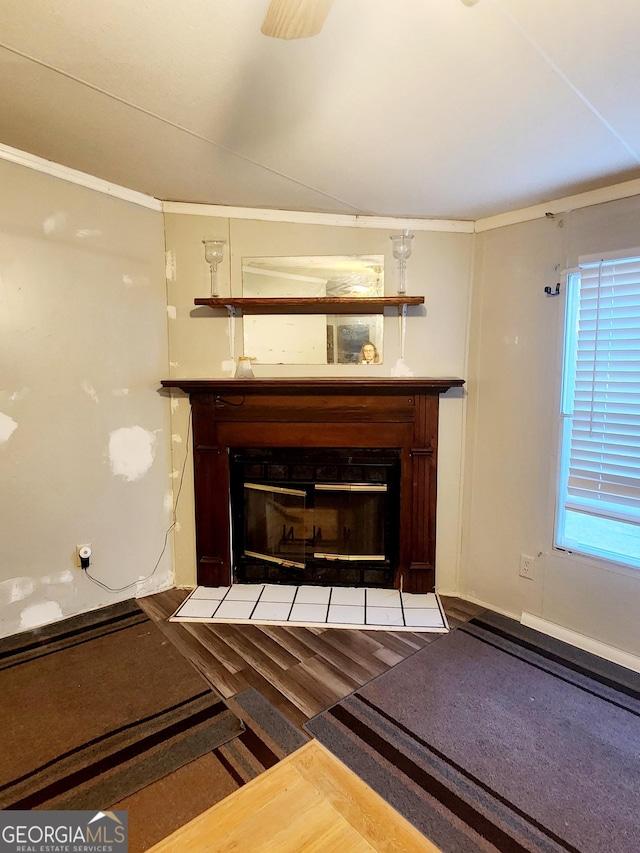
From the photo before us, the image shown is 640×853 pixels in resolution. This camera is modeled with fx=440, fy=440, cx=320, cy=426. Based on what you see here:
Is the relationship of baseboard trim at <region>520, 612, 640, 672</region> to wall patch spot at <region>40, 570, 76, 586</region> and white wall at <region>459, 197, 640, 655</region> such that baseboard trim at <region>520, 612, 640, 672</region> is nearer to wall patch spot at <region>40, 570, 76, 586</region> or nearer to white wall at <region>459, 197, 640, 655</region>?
white wall at <region>459, 197, 640, 655</region>

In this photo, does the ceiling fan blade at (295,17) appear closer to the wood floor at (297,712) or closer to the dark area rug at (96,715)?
the wood floor at (297,712)

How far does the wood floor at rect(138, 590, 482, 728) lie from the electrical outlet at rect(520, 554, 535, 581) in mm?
400

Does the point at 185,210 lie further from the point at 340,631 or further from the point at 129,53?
the point at 340,631

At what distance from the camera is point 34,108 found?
66.2 inches

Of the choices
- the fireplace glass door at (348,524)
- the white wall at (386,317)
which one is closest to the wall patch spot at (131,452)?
the white wall at (386,317)

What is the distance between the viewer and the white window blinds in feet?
6.66

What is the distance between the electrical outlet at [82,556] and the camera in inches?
93.7

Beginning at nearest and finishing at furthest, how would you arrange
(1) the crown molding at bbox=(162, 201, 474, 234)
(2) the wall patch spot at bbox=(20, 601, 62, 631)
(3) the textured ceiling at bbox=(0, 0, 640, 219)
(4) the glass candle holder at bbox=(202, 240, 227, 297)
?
1. (3) the textured ceiling at bbox=(0, 0, 640, 219)
2. (2) the wall patch spot at bbox=(20, 601, 62, 631)
3. (4) the glass candle holder at bbox=(202, 240, 227, 297)
4. (1) the crown molding at bbox=(162, 201, 474, 234)

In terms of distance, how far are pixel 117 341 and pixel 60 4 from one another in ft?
4.93

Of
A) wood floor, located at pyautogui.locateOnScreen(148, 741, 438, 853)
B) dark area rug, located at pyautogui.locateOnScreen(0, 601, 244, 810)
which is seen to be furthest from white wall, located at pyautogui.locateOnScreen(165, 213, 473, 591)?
wood floor, located at pyautogui.locateOnScreen(148, 741, 438, 853)

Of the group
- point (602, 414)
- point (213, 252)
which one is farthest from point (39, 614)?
point (602, 414)

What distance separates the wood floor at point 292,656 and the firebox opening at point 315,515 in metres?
0.47

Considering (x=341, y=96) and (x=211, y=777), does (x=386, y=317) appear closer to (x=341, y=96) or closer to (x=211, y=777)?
(x=341, y=96)

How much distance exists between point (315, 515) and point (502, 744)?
4.86 ft
